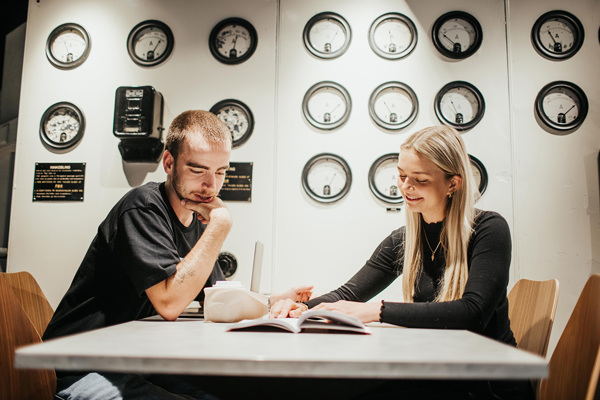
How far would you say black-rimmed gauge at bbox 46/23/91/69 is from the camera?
3572 millimetres

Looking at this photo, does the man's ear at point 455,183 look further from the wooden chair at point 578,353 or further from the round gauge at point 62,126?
the round gauge at point 62,126

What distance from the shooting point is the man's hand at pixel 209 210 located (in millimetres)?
1937

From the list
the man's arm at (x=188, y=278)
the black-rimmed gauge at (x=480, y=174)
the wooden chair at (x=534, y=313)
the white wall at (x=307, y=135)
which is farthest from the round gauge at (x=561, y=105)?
the man's arm at (x=188, y=278)

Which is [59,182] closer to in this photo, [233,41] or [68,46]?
[68,46]

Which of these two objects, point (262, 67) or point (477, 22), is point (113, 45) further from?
point (477, 22)

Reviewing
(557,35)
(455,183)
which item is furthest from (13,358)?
(557,35)

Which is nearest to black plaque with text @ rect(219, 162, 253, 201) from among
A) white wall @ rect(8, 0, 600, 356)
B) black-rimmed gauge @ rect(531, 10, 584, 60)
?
white wall @ rect(8, 0, 600, 356)

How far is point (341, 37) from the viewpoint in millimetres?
3422

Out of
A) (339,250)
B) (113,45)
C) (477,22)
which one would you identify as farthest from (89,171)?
(477,22)

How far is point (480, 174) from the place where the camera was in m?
3.23

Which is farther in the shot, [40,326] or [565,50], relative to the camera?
[565,50]

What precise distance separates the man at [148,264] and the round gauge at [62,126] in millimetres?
1932

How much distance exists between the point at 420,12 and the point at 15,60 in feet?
11.5

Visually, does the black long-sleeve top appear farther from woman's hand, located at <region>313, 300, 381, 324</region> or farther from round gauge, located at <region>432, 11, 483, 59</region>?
round gauge, located at <region>432, 11, 483, 59</region>
